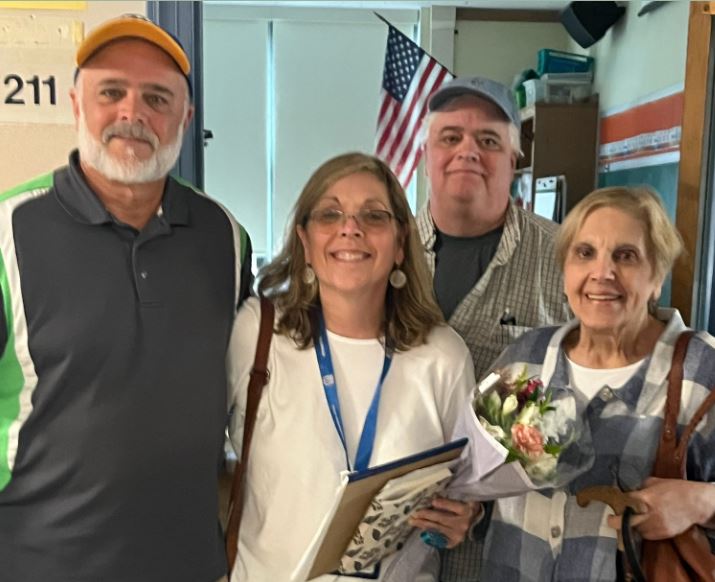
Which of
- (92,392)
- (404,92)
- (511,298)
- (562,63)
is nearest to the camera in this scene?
(92,392)

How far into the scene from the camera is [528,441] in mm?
1348

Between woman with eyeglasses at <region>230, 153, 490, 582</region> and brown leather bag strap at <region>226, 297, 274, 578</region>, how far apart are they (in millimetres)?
16

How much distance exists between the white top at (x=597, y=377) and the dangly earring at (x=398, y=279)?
43cm

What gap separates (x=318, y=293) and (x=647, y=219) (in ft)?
2.47

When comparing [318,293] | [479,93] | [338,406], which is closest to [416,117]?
[479,93]

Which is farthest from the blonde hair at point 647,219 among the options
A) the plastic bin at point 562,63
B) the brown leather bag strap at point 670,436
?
the plastic bin at point 562,63

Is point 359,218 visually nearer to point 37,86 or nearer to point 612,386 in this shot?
point 612,386

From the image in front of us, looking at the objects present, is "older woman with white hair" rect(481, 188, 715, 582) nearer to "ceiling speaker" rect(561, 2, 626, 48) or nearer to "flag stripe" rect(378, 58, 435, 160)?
"flag stripe" rect(378, 58, 435, 160)

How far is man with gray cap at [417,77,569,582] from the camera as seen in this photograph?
2.04m

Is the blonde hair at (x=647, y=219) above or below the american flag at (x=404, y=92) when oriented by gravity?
below

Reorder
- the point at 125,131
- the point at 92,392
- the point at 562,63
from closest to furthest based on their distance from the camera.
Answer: the point at 92,392, the point at 125,131, the point at 562,63

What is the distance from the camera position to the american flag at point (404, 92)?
4273mm

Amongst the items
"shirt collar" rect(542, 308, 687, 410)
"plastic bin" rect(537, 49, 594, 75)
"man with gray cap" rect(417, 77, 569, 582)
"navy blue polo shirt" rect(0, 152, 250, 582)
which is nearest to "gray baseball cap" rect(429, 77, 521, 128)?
"man with gray cap" rect(417, 77, 569, 582)

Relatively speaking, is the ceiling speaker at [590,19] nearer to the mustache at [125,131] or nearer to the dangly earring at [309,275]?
the dangly earring at [309,275]
